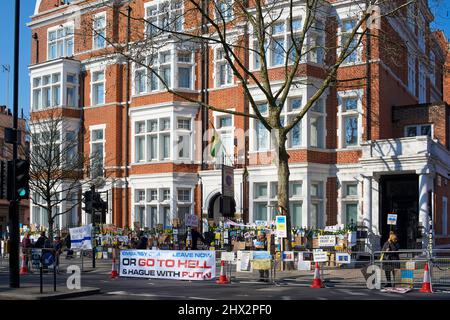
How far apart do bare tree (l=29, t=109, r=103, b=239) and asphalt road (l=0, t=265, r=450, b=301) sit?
13.6 metres

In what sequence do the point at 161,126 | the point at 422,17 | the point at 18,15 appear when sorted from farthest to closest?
the point at 161,126 < the point at 422,17 < the point at 18,15

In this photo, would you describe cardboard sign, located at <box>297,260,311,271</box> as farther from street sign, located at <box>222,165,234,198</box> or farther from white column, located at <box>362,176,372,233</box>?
white column, located at <box>362,176,372,233</box>

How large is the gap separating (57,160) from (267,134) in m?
11.6

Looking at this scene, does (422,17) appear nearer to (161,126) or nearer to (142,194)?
(161,126)

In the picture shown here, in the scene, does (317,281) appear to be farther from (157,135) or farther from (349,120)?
(157,135)

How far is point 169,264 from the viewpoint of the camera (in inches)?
885

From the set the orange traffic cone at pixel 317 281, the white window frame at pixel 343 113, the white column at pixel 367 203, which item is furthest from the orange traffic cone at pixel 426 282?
the white window frame at pixel 343 113

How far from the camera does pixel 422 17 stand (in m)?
27.9

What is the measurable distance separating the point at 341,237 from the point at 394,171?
164 inches

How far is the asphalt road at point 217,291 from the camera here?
56.7 ft

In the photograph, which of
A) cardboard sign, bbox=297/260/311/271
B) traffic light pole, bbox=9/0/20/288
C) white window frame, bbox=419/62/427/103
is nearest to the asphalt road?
cardboard sign, bbox=297/260/311/271

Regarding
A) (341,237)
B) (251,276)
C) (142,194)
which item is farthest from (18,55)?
(142,194)

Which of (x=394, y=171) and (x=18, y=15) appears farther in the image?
(x=394, y=171)
